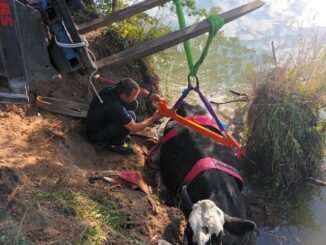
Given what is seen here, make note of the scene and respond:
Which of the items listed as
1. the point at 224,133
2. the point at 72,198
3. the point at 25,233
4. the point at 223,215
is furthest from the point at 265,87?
the point at 25,233

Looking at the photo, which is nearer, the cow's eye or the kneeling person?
the cow's eye

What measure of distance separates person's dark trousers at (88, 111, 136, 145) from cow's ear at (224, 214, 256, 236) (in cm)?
217

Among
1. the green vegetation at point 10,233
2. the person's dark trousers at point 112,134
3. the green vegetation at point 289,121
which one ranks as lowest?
the green vegetation at point 289,121

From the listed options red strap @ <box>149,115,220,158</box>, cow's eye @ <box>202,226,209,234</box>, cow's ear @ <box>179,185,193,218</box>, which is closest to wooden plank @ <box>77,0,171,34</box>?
red strap @ <box>149,115,220,158</box>

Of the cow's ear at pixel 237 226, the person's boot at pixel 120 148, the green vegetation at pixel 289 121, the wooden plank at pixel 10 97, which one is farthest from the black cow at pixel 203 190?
the wooden plank at pixel 10 97

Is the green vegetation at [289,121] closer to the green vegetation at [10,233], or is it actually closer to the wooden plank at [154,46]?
the wooden plank at [154,46]

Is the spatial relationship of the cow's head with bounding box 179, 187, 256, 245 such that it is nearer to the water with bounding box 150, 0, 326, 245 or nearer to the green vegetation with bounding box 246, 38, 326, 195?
the water with bounding box 150, 0, 326, 245

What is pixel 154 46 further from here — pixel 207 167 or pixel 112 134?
pixel 112 134

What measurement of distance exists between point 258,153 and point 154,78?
2.37 meters

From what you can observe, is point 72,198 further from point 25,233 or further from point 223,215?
point 223,215

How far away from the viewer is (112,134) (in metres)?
5.97

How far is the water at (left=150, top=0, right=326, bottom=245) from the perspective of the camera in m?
6.31

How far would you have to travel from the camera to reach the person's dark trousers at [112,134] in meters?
5.94

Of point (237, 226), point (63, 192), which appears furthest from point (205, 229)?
point (63, 192)
